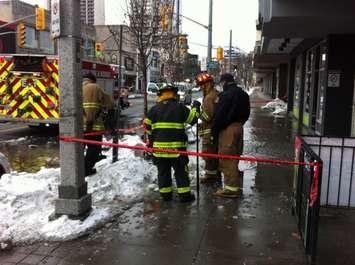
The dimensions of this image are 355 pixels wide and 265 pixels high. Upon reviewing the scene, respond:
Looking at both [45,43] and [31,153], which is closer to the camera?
[31,153]

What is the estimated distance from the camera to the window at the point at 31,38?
4491 centimetres

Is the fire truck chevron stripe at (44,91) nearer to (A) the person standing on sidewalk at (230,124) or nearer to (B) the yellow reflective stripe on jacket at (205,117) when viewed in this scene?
(B) the yellow reflective stripe on jacket at (205,117)

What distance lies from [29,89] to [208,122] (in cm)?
873

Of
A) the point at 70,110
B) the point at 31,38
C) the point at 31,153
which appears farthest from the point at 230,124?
the point at 31,38

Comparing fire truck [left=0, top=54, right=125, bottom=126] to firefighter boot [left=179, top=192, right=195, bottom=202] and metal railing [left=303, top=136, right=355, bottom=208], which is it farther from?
metal railing [left=303, top=136, right=355, bottom=208]

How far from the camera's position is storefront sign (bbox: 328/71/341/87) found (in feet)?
43.3

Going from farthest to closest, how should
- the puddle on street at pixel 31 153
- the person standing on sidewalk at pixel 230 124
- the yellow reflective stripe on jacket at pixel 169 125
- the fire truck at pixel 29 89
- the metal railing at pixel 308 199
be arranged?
the fire truck at pixel 29 89 → the puddle on street at pixel 31 153 → the person standing on sidewalk at pixel 230 124 → the yellow reflective stripe on jacket at pixel 169 125 → the metal railing at pixel 308 199

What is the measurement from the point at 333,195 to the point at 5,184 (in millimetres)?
4675

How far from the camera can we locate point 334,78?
13.2m

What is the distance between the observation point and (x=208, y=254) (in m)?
4.92

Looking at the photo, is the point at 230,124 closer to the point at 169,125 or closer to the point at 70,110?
the point at 169,125

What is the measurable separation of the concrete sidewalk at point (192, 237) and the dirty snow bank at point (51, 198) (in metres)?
0.24

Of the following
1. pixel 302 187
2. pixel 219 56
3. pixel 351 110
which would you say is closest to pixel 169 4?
pixel 351 110

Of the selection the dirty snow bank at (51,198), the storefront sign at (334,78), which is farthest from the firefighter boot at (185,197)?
the storefront sign at (334,78)
